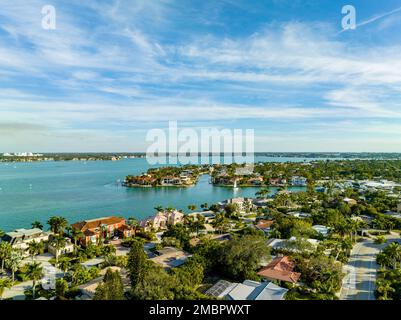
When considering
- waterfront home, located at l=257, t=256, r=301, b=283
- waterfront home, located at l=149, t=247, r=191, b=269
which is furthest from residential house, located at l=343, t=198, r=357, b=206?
waterfront home, located at l=149, t=247, r=191, b=269

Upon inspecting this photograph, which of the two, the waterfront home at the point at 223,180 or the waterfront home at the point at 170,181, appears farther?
the waterfront home at the point at 223,180

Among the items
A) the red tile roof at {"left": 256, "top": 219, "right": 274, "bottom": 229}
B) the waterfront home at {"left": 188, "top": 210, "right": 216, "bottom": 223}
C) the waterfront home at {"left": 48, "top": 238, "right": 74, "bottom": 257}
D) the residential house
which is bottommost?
the waterfront home at {"left": 188, "top": 210, "right": 216, "bottom": 223}

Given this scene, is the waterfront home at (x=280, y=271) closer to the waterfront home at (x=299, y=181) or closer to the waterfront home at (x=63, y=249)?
the waterfront home at (x=63, y=249)

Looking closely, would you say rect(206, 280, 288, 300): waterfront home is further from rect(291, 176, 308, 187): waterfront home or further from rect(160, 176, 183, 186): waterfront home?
rect(291, 176, 308, 187): waterfront home

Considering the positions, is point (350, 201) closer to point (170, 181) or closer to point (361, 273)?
point (361, 273)

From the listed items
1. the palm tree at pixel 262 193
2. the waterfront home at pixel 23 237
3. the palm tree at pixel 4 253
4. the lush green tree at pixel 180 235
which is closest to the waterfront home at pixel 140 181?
the palm tree at pixel 262 193

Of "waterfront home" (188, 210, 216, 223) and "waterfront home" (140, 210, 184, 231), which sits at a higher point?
"waterfront home" (140, 210, 184, 231)
